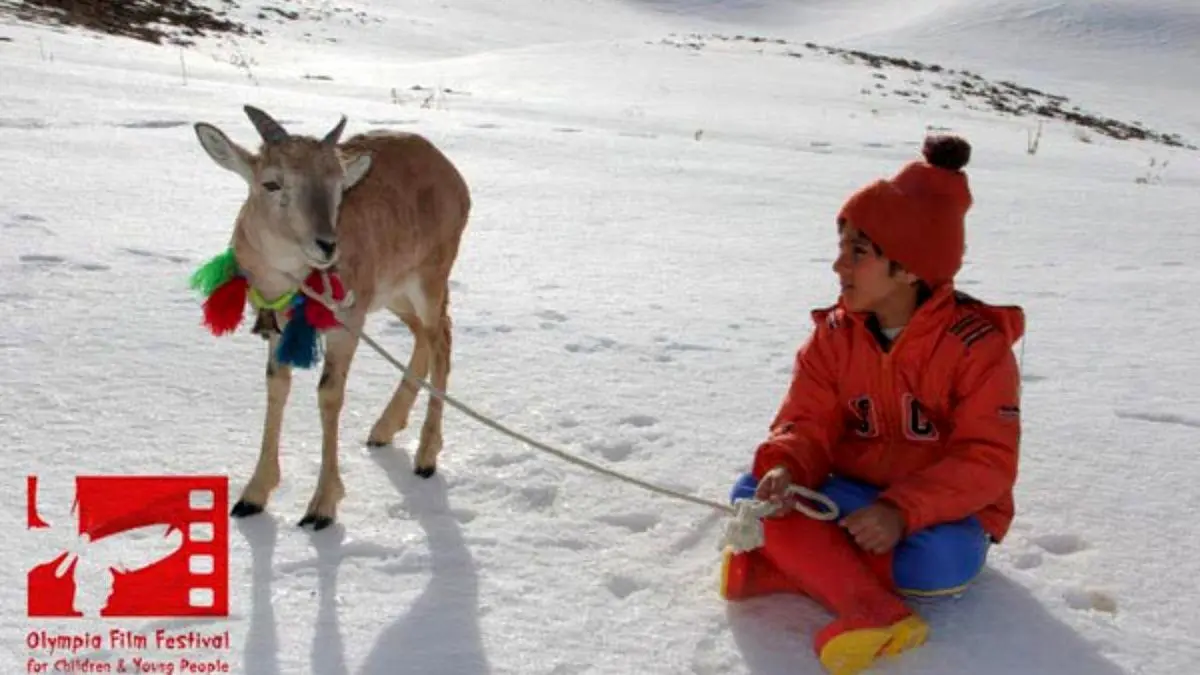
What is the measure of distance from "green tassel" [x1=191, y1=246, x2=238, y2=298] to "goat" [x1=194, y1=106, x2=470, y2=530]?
0.03 m

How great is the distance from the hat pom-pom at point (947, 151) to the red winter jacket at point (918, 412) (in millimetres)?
375

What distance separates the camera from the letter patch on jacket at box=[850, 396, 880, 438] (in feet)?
11.3

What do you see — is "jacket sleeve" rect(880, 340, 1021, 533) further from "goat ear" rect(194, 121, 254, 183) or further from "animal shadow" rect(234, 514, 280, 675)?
"goat ear" rect(194, 121, 254, 183)

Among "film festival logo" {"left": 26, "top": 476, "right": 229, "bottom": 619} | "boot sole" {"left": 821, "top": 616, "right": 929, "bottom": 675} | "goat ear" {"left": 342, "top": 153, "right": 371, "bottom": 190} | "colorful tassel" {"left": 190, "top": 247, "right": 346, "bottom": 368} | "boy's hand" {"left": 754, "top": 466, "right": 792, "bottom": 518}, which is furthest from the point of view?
"goat ear" {"left": 342, "top": 153, "right": 371, "bottom": 190}

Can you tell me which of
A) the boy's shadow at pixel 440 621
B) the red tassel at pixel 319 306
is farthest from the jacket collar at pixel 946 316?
the red tassel at pixel 319 306

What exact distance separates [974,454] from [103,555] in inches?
97.8

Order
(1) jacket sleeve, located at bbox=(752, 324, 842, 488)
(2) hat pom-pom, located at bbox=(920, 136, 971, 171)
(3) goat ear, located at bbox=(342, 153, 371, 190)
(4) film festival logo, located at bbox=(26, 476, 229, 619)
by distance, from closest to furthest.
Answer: (4) film festival logo, located at bbox=(26, 476, 229, 619)
(2) hat pom-pom, located at bbox=(920, 136, 971, 171)
(1) jacket sleeve, located at bbox=(752, 324, 842, 488)
(3) goat ear, located at bbox=(342, 153, 371, 190)

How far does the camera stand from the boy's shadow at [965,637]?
2928mm

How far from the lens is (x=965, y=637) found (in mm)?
3055

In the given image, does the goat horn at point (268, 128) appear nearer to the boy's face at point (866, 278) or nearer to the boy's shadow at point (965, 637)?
the boy's face at point (866, 278)

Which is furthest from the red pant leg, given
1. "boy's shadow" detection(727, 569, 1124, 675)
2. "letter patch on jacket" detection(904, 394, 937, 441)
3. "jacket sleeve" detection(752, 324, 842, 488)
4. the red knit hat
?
the red knit hat

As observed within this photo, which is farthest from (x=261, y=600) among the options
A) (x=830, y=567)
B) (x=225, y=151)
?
(x=830, y=567)

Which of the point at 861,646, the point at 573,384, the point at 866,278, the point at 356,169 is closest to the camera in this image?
the point at 861,646

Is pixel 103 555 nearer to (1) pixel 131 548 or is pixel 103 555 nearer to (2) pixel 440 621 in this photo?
(1) pixel 131 548
